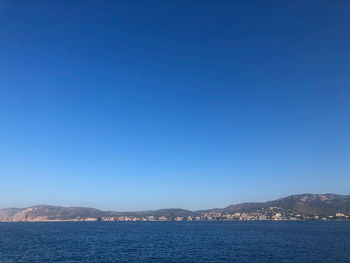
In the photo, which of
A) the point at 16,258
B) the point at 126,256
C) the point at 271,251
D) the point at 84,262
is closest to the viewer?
the point at 84,262

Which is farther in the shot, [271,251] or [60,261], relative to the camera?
[271,251]

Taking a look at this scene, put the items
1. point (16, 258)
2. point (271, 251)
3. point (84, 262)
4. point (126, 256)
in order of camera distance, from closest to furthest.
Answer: point (84, 262), point (16, 258), point (126, 256), point (271, 251)

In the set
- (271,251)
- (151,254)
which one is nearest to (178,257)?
(151,254)

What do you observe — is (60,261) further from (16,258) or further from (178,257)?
(178,257)

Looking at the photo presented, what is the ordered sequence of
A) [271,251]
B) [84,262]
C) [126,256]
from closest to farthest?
[84,262] → [126,256] → [271,251]

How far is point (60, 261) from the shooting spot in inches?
2144

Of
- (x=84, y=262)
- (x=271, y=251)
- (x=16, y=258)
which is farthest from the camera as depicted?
→ (x=271, y=251)

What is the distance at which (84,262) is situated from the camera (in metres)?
53.5

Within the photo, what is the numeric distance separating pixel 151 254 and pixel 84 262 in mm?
17027

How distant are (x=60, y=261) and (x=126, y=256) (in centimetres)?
1459

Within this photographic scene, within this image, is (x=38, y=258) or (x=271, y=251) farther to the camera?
(x=271, y=251)

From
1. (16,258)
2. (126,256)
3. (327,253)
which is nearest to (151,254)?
(126,256)

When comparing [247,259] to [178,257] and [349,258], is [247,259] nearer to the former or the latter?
[178,257]

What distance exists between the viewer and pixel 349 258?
55438 mm
